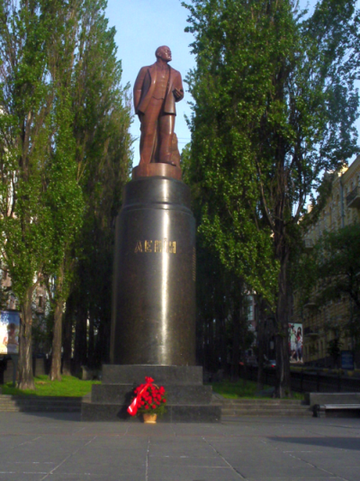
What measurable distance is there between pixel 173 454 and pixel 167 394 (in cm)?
408

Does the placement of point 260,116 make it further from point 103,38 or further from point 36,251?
point 103,38

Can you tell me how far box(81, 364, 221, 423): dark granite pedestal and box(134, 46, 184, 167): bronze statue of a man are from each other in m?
4.78

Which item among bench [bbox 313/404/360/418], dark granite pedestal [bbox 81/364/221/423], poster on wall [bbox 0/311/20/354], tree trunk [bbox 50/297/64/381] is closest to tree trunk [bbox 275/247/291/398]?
bench [bbox 313/404/360/418]

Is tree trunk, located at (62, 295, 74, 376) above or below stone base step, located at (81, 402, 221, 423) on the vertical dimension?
above

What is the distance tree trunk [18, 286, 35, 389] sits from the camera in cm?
1867

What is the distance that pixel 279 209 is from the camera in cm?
1911

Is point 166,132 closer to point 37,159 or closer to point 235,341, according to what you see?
point 37,159

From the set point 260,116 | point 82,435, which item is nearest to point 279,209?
point 260,116

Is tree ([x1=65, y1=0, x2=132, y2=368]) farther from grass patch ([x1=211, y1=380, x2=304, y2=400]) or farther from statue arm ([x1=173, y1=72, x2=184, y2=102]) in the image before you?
statue arm ([x1=173, y1=72, x2=184, y2=102])

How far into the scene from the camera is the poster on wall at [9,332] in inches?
741

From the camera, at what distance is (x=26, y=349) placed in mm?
19016

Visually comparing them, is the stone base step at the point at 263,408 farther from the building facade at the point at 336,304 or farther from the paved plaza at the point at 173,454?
the building facade at the point at 336,304

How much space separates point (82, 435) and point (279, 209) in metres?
12.8

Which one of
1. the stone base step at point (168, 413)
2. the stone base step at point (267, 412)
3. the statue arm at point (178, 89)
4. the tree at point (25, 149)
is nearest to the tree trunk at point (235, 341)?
the tree at point (25, 149)
